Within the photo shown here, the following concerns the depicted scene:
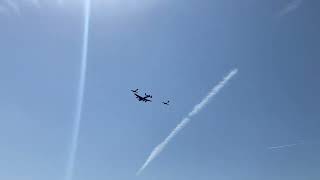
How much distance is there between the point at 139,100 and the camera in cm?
4862

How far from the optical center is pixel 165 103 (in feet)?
182

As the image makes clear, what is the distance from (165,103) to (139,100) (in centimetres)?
1285

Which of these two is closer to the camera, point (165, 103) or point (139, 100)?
point (139, 100)
